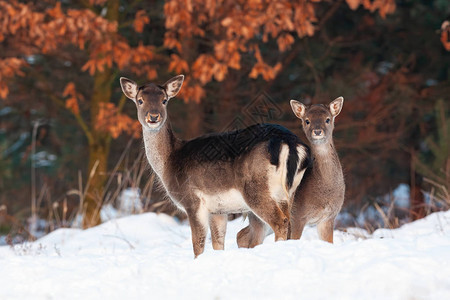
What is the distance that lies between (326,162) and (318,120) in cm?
37

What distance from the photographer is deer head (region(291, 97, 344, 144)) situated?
628cm

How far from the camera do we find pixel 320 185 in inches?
245

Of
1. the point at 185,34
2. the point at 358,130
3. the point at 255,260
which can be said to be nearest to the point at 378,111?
the point at 358,130

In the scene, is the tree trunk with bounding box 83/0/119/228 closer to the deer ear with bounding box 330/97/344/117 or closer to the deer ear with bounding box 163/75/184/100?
the deer ear with bounding box 163/75/184/100

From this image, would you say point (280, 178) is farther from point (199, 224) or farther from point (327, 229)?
point (199, 224)

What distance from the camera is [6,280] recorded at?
5.39 m

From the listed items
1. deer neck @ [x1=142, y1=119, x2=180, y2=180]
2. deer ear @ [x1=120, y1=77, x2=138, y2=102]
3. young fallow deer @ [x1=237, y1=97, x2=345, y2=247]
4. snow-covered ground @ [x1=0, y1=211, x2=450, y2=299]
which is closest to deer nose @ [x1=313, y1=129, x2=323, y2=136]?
young fallow deer @ [x1=237, y1=97, x2=345, y2=247]

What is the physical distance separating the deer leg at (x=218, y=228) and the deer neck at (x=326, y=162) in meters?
1.00

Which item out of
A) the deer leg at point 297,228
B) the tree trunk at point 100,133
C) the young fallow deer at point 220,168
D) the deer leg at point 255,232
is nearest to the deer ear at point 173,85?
the young fallow deer at point 220,168

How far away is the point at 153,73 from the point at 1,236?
5.13 meters

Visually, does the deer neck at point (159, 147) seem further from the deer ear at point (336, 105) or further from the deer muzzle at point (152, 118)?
the deer ear at point (336, 105)

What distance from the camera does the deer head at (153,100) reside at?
6715 millimetres

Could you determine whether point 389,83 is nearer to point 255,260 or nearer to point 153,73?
point 153,73

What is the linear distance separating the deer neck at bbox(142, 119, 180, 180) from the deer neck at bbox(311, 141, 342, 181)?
4.63 feet
